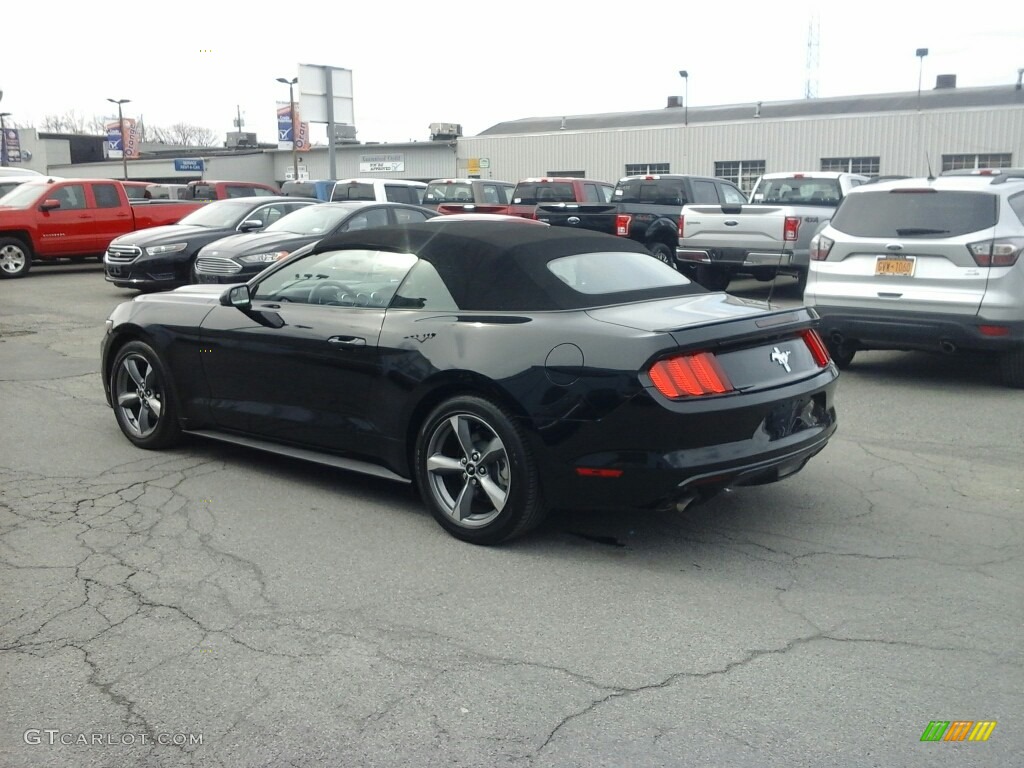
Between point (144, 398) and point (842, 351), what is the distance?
609 centimetres

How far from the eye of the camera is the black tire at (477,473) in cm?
472

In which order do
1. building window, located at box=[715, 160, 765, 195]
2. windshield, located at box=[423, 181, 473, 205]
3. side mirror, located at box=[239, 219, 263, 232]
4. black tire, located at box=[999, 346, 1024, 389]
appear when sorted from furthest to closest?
building window, located at box=[715, 160, 765, 195], windshield, located at box=[423, 181, 473, 205], side mirror, located at box=[239, 219, 263, 232], black tire, located at box=[999, 346, 1024, 389]

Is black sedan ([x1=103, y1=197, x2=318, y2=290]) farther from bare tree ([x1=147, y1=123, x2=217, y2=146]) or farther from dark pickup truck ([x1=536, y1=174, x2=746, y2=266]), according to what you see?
bare tree ([x1=147, y1=123, x2=217, y2=146])

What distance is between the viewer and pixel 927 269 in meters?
8.48

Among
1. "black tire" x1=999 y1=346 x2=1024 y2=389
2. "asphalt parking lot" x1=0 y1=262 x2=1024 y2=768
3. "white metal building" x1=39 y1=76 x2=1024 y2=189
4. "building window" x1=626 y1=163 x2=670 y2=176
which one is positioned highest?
"white metal building" x1=39 y1=76 x2=1024 y2=189

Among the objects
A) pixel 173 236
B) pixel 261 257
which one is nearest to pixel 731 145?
pixel 173 236

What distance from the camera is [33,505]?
18.2ft

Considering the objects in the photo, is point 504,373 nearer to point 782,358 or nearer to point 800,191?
point 782,358

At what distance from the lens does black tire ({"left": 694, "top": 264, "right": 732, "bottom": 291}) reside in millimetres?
14719

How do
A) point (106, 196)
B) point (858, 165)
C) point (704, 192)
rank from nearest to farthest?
point (704, 192) → point (106, 196) → point (858, 165)

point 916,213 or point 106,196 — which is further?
point 106,196

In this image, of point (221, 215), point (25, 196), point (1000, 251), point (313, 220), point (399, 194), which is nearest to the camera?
point (1000, 251)

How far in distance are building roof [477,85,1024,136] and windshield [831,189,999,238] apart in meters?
35.8

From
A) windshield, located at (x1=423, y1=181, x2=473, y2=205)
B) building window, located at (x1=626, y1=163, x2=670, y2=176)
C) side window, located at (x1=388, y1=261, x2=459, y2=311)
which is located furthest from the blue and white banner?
side window, located at (x1=388, y1=261, x2=459, y2=311)
